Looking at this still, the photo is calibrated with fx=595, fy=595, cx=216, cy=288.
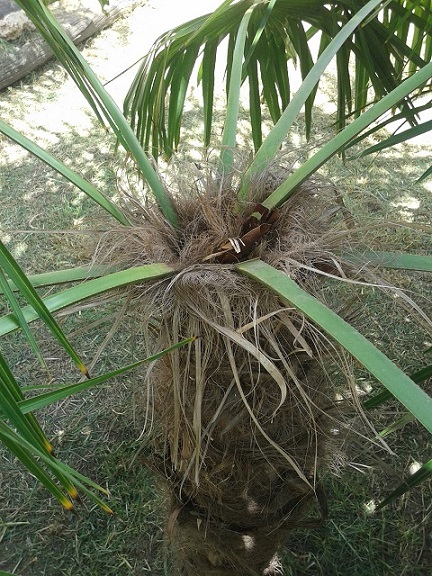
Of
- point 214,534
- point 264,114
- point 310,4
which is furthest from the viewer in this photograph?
point 264,114

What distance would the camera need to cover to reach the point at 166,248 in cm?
75

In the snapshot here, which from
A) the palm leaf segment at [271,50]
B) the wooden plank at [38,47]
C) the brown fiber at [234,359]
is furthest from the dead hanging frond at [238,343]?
the wooden plank at [38,47]

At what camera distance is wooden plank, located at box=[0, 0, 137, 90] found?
9.09ft

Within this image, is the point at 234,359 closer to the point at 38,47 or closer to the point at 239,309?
the point at 239,309

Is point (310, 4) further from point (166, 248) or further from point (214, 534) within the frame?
point (214, 534)

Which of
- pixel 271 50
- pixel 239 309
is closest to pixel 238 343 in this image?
pixel 239 309

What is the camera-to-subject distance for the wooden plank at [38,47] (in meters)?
2.77

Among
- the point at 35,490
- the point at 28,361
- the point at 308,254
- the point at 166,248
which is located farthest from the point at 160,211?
the point at 28,361

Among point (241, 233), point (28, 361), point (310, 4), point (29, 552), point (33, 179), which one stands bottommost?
point (29, 552)

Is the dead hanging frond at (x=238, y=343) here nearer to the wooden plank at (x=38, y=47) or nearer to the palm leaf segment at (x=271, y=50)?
the palm leaf segment at (x=271, y=50)

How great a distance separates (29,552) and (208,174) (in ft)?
2.97

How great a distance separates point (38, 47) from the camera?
9.48ft

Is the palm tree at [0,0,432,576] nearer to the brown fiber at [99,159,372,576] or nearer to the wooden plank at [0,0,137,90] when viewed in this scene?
the brown fiber at [99,159,372,576]

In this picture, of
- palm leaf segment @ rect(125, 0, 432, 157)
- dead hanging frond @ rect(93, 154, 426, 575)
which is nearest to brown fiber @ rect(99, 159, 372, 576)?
dead hanging frond @ rect(93, 154, 426, 575)
